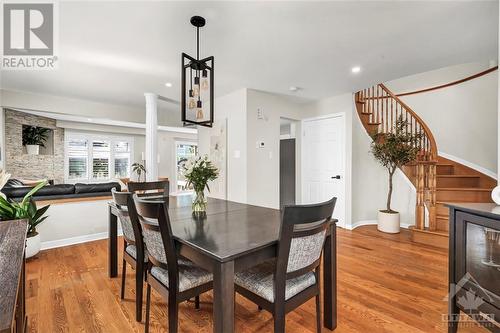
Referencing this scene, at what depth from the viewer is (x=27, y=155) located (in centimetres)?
575

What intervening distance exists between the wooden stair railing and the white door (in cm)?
56

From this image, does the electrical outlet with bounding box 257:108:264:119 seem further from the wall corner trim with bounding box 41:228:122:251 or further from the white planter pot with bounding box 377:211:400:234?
the wall corner trim with bounding box 41:228:122:251

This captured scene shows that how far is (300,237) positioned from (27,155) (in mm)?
7212

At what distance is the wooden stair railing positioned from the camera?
346cm

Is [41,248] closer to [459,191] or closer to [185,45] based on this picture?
[185,45]

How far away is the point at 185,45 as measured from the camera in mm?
2512

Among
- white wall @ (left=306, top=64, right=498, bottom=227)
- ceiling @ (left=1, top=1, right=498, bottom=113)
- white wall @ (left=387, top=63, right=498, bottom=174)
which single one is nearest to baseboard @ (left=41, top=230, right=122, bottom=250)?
ceiling @ (left=1, top=1, right=498, bottom=113)

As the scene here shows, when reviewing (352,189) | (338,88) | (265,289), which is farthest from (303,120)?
(265,289)

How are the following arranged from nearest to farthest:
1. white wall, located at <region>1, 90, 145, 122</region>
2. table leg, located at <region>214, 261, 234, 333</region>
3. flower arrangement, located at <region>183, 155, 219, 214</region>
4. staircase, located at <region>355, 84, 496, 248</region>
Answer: table leg, located at <region>214, 261, 234, 333</region>, flower arrangement, located at <region>183, 155, 219, 214</region>, staircase, located at <region>355, 84, 496, 248</region>, white wall, located at <region>1, 90, 145, 122</region>

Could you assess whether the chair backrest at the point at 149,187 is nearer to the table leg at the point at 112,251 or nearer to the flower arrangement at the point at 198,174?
the table leg at the point at 112,251

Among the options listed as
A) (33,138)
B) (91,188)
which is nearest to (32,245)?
(91,188)

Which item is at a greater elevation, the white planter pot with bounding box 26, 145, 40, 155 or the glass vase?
the white planter pot with bounding box 26, 145, 40, 155

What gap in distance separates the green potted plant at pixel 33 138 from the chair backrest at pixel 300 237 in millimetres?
7167

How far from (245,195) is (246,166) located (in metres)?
0.47
